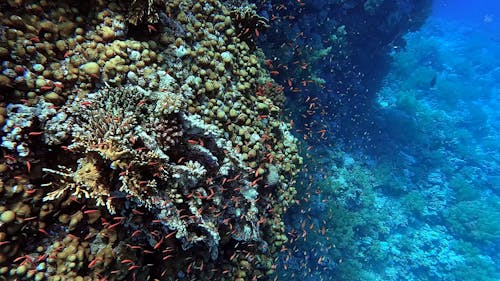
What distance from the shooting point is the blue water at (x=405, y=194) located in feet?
33.1

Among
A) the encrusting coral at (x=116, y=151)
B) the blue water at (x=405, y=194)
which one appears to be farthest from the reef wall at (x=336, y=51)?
the encrusting coral at (x=116, y=151)

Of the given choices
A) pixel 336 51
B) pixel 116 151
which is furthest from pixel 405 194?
pixel 116 151

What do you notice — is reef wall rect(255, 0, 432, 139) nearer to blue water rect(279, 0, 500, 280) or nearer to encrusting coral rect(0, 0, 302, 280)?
blue water rect(279, 0, 500, 280)

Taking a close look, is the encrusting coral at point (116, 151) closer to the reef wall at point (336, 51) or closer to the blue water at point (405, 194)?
the reef wall at point (336, 51)

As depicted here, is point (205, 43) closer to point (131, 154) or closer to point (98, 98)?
point (98, 98)

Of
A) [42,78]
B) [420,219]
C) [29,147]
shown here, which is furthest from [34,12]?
[420,219]

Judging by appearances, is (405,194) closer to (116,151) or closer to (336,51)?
(336,51)

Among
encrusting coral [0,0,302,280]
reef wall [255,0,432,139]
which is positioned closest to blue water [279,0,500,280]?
reef wall [255,0,432,139]

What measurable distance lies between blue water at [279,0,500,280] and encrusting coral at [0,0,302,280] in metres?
4.64

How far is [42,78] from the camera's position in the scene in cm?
292

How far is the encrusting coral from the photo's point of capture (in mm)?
2750

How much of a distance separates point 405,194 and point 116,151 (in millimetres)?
15311

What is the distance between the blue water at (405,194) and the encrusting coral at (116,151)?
464cm

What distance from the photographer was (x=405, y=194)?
14.6m
